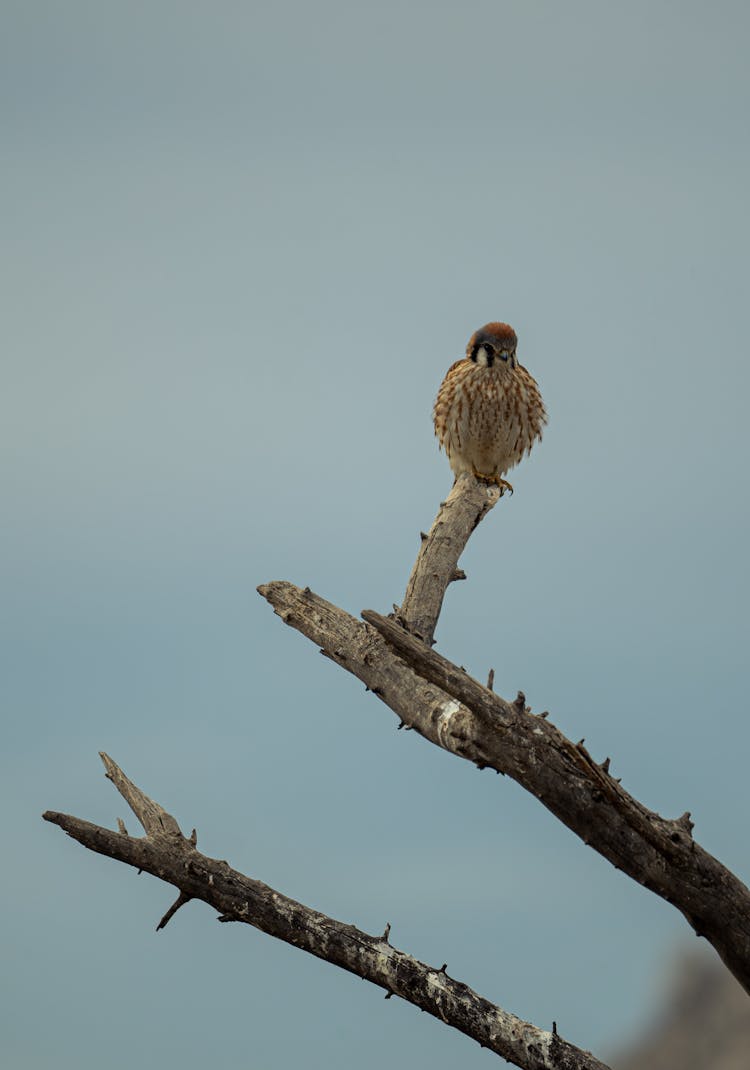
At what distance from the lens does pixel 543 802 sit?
679 cm

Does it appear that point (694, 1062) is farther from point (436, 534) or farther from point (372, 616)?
point (372, 616)

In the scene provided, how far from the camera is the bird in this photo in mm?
11336

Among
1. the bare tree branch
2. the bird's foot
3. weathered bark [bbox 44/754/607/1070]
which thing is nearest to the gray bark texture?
weathered bark [bbox 44/754/607/1070]

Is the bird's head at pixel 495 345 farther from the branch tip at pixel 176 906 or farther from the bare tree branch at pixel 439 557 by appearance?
the branch tip at pixel 176 906

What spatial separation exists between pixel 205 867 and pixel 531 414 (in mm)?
5512

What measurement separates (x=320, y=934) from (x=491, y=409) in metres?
5.31

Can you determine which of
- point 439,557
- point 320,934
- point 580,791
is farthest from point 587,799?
point 439,557

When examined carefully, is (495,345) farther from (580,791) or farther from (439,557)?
(580,791)

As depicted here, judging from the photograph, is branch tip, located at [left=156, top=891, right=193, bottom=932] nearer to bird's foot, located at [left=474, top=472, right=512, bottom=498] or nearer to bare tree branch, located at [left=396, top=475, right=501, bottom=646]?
bare tree branch, located at [left=396, top=475, right=501, bottom=646]

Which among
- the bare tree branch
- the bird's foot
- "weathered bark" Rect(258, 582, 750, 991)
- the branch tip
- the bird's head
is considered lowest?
the branch tip

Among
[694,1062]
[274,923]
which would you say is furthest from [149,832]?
[694,1062]

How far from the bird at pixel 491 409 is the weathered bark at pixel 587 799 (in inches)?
170

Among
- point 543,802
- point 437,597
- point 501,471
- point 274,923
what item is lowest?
point 274,923

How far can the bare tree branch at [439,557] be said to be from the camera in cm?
911
